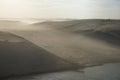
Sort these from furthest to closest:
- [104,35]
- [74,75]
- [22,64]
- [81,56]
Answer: [104,35]
[81,56]
[22,64]
[74,75]

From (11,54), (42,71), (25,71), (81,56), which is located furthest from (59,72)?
(81,56)

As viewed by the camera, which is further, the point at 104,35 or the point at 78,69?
the point at 104,35

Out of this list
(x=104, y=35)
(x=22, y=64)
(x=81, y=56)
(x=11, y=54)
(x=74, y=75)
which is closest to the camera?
(x=74, y=75)

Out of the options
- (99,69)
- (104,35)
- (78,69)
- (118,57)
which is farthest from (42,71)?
(104,35)

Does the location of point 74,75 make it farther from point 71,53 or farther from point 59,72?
point 71,53

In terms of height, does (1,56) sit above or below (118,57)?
above

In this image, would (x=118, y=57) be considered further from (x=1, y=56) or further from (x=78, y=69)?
(x=1, y=56)
